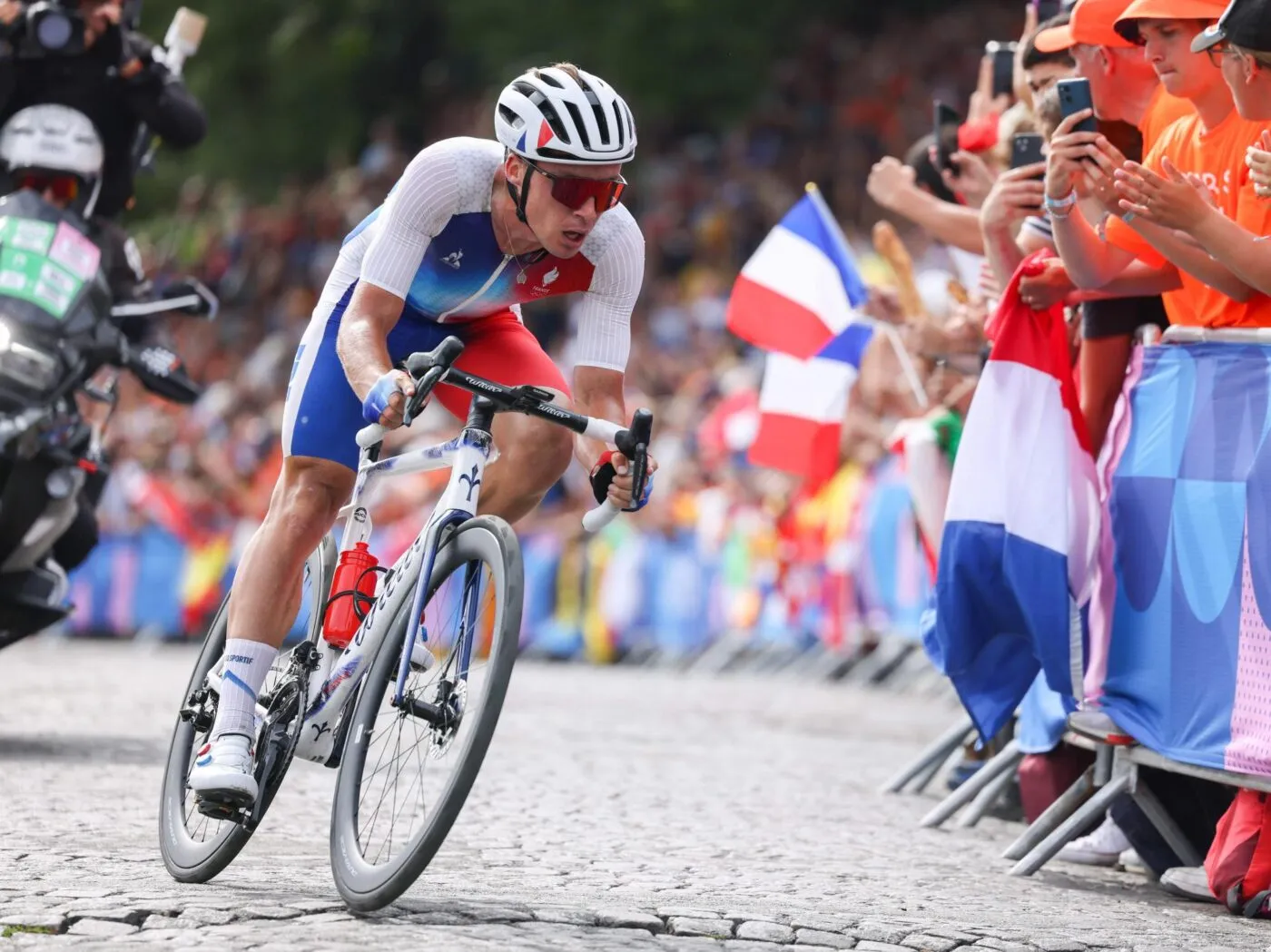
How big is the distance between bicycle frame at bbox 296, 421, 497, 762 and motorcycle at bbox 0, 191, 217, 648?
3.38m

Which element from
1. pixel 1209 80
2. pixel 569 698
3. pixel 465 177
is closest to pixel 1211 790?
pixel 1209 80

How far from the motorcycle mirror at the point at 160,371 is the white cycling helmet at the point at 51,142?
75 cm

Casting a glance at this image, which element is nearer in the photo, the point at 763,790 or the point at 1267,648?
the point at 1267,648

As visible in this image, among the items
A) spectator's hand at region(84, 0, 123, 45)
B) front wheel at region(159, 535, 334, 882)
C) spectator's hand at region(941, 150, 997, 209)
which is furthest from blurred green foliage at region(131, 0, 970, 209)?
front wheel at region(159, 535, 334, 882)

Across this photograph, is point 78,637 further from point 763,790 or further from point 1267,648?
point 1267,648

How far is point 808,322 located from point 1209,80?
4890 millimetres

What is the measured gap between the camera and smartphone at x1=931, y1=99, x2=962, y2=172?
8852 millimetres

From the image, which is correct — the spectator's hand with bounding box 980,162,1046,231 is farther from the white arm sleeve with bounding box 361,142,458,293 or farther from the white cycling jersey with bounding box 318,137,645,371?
the white arm sleeve with bounding box 361,142,458,293

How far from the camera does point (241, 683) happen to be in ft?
18.5

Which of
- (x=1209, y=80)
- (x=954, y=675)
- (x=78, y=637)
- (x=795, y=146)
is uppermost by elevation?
(x=795, y=146)

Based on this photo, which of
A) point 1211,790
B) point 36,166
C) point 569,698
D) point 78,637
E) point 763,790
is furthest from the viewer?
point 78,637

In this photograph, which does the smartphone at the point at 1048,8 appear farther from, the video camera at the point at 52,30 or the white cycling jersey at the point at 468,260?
the video camera at the point at 52,30

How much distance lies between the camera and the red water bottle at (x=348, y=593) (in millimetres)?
5590

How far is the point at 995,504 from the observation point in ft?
22.0
